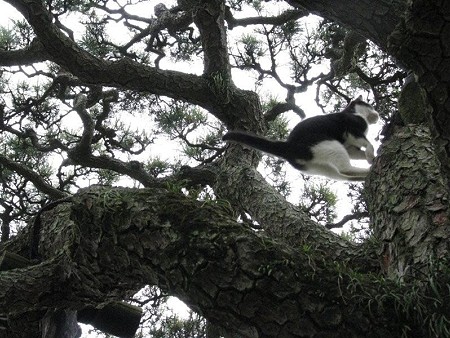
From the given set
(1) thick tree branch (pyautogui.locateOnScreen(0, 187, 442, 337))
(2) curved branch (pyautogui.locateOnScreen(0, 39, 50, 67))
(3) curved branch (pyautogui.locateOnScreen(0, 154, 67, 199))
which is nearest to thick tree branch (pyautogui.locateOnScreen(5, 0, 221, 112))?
(2) curved branch (pyautogui.locateOnScreen(0, 39, 50, 67))

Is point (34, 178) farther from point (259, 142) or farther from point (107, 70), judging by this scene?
point (259, 142)

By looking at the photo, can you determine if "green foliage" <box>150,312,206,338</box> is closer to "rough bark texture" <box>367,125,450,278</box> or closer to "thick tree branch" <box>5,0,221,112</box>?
"thick tree branch" <box>5,0,221,112</box>

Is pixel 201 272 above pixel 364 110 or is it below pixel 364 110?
below

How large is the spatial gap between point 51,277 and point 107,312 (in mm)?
399

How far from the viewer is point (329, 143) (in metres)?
2.47

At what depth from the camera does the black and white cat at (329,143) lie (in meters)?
2.31

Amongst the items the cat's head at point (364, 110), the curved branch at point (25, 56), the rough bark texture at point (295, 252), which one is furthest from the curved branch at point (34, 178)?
the cat's head at point (364, 110)

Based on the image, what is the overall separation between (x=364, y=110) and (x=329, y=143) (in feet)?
1.22

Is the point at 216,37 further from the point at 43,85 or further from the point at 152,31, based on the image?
the point at 43,85

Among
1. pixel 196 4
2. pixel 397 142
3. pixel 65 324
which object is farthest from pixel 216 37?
pixel 65 324

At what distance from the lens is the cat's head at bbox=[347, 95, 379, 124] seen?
267 centimetres

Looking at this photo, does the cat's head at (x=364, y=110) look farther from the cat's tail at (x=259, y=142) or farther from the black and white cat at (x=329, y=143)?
the cat's tail at (x=259, y=142)

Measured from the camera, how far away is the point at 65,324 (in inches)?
61.4

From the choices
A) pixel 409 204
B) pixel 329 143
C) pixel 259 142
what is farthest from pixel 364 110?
pixel 409 204
